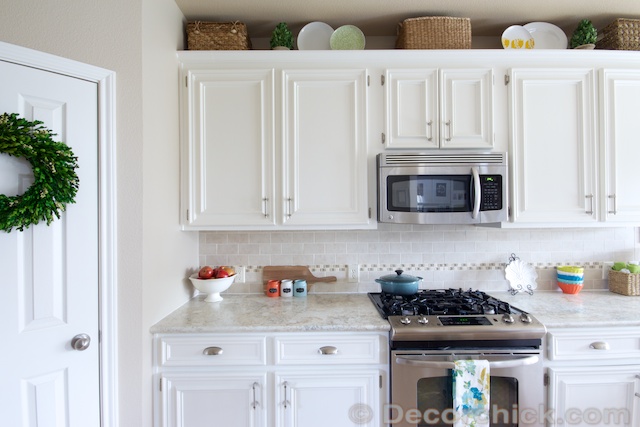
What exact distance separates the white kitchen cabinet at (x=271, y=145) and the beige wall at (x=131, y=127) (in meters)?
0.25

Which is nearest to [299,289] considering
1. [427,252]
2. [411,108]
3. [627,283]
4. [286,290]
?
[286,290]

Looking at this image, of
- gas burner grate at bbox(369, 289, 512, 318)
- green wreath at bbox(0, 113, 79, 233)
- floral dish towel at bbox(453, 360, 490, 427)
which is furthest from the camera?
gas burner grate at bbox(369, 289, 512, 318)

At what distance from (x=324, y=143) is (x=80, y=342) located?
155 centimetres

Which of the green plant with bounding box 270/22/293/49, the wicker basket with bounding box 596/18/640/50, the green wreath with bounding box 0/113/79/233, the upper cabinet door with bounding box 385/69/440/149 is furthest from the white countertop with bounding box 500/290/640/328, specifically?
the green wreath with bounding box 0/113/79/233

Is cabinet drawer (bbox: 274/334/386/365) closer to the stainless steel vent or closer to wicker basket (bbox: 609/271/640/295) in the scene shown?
the stainless steel vent

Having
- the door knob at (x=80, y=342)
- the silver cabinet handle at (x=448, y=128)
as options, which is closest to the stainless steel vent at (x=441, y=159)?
the silver cabinet handle at (x=448, y=128)

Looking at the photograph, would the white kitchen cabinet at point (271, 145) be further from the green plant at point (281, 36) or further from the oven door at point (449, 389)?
the oven door at point (449, 389)

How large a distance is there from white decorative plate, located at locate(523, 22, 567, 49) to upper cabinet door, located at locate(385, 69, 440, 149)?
83cm

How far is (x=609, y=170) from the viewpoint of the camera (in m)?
1.93

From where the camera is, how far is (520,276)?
2.23 meters

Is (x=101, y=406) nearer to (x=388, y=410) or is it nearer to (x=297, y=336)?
(x=297, y=336)

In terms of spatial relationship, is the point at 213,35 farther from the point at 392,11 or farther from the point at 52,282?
the point at 52,282

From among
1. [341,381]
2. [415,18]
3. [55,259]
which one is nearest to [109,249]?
[55,259]

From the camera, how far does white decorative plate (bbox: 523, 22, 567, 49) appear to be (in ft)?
6.95
